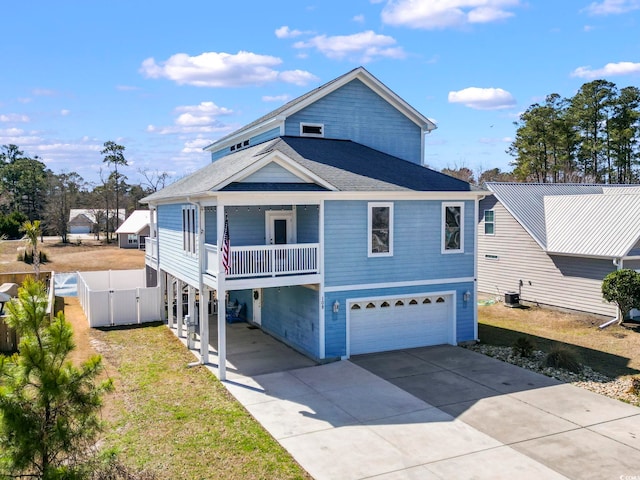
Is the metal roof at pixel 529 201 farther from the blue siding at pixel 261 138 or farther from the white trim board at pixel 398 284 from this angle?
the blue siding at pixel 261 138

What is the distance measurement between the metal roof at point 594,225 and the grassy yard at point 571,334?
269cm

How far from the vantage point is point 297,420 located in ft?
38.3

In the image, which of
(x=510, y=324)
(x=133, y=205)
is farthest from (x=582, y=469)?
(x=133, y=205)

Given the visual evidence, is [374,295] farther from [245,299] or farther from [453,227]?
[245,299]

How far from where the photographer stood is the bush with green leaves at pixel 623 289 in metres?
19.3

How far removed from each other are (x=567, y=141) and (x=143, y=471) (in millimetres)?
54375

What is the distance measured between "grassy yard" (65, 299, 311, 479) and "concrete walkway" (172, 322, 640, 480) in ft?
1.54

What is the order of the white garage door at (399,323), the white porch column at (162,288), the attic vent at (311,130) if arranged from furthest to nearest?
the white porch column at (162,288), the attic vent at (311,130), the white garage door at (399,323)

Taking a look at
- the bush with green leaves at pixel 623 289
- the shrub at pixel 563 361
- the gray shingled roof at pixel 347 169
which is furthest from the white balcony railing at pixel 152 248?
the bush with green leaves at pixel 623 289

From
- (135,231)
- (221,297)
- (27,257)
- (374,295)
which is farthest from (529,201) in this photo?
(135,231)

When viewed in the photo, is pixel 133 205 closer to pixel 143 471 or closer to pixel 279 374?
pixel 279 374

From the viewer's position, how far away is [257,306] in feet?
68.5

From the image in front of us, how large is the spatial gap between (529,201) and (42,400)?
80.3 ft

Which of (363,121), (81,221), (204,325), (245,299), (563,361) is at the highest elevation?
(363,121)
